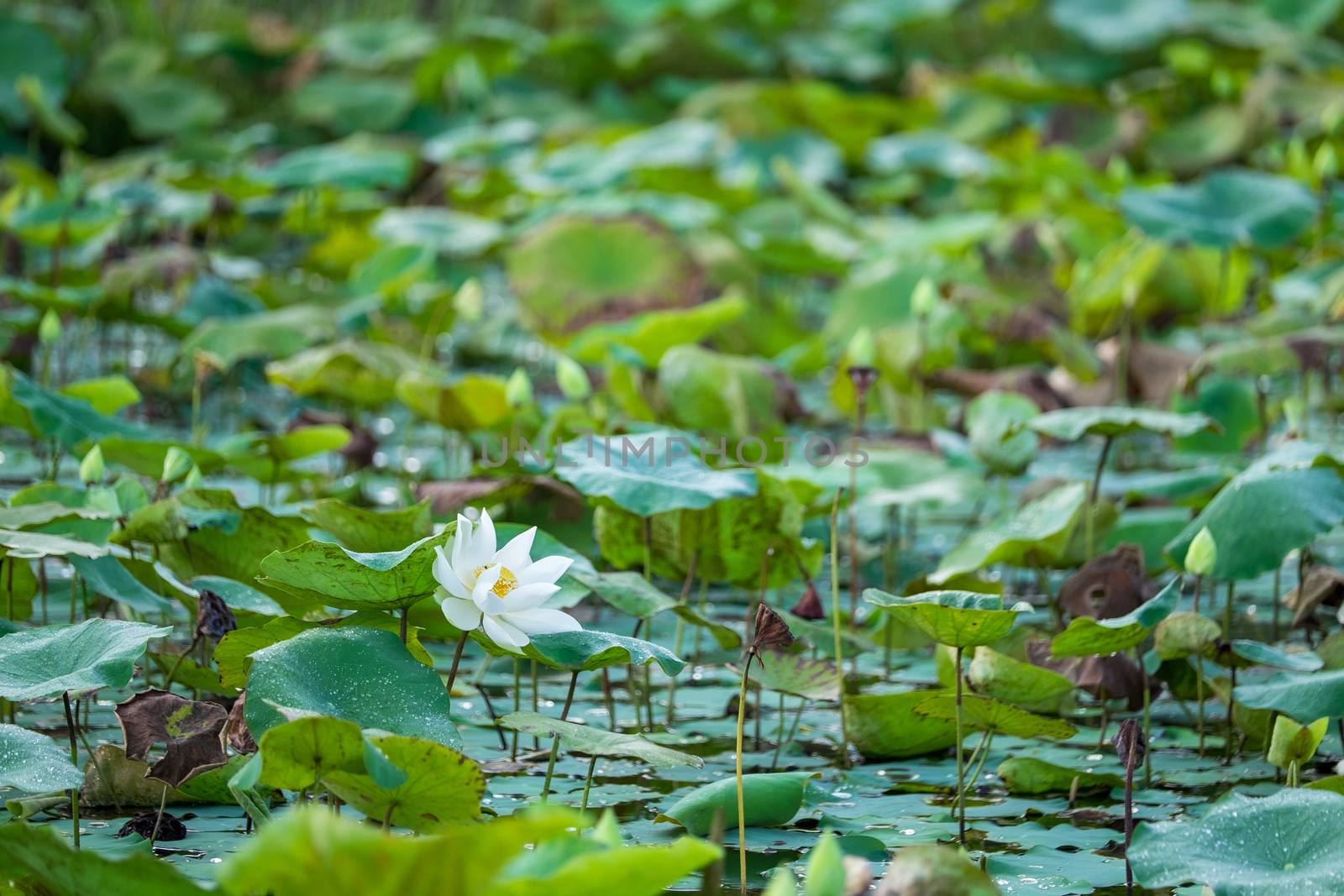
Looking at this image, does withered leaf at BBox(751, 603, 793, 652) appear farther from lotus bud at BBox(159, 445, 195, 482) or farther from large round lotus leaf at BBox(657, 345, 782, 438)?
large round lotus leaf at BBox(657, 345, 782, 438)

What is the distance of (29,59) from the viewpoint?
5.73 m

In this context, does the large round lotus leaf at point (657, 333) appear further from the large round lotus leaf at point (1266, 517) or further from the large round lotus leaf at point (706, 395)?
the large round lotus leaf at point (1266, 517)

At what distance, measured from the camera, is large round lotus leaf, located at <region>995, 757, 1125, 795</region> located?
5.53ft

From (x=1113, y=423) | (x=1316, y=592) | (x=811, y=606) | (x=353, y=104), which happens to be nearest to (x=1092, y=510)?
(x=1113, y=423)

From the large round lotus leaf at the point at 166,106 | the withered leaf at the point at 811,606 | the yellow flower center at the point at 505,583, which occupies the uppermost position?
the large round lotus leaf at the point at 166,106

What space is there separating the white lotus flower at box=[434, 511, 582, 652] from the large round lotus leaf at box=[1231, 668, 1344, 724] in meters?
0.71

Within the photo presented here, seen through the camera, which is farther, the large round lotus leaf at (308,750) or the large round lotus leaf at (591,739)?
the large round lotus leaf at (591,739)

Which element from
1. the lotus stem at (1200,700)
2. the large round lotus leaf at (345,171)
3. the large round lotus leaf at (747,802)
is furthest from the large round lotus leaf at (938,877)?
the large round lotus leaf at (345,171)

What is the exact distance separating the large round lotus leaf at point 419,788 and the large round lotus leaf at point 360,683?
0.26 feet

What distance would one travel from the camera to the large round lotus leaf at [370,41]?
21.5 ft

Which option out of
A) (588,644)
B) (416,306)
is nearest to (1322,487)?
(588,644)

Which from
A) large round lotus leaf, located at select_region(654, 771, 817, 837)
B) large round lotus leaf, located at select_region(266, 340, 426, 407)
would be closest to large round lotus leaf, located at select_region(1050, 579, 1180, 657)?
large round lotus leaf, located at select_region(654, 771, 817, 837)

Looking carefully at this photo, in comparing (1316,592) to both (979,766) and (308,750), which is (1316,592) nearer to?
(979,766)

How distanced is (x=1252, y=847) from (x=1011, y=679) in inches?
16.8
